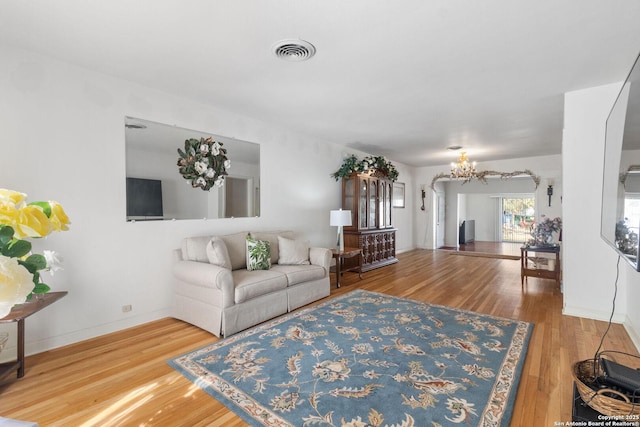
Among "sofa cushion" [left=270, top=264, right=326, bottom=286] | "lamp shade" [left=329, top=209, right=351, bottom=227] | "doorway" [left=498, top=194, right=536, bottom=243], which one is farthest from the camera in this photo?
"doorway" [left=498, top=194, right=536, bottom=243]

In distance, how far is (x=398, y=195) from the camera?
8094mm

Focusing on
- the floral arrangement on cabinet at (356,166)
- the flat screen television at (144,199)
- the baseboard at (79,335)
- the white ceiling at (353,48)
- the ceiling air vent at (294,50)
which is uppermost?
the white ceiling at (353,48)

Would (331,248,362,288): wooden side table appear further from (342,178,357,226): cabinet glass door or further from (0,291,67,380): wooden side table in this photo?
(0,291,67,380): wooden side table

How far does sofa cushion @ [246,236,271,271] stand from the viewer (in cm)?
354

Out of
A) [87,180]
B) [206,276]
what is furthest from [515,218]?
[87,180]

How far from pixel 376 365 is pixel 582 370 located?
1.24 meters

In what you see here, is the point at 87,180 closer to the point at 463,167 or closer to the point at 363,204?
the point at 363,204

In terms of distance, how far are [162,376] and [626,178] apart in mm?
3287

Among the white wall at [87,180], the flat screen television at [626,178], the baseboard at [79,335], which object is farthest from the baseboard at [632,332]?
the baseboard at [79,335]

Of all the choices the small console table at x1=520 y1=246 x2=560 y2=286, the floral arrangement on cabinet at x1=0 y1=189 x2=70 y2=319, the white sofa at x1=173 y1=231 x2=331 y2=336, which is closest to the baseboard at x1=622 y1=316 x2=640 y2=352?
the small console table at x1=520 y1=246 x2=560 y2=286

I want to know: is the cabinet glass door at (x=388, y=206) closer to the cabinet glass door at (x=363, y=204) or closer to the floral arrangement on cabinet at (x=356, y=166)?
the floral arrangement on cabinet at (x=356, y=166)

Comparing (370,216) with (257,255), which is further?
(370,216)

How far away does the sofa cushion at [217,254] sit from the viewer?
122 inches

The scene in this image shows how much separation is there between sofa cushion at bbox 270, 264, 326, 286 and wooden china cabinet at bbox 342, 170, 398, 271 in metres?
1.82
